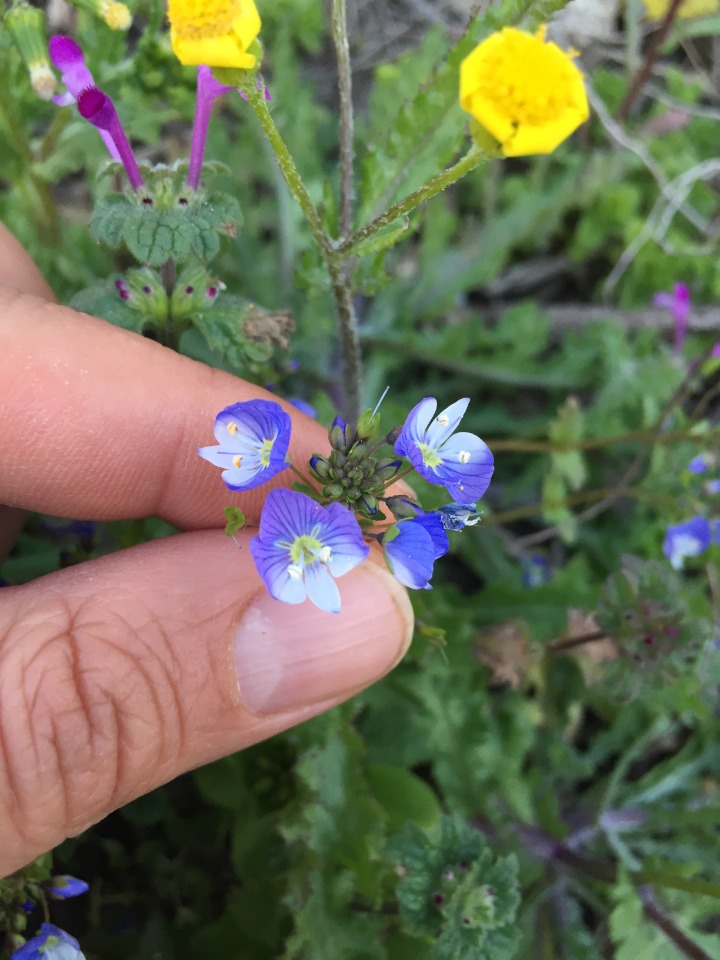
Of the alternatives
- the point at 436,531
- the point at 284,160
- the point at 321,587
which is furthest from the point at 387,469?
the point at 284,160

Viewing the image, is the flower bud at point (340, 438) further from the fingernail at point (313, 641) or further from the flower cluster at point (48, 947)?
the flower cluster at point (48, 947)

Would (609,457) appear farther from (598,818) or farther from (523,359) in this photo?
(598,818)

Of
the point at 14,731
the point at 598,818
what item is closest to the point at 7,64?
the point at 14,731

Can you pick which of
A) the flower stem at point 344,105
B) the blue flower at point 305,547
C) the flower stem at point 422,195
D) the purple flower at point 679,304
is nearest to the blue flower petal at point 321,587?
the blue flower at point 305,547

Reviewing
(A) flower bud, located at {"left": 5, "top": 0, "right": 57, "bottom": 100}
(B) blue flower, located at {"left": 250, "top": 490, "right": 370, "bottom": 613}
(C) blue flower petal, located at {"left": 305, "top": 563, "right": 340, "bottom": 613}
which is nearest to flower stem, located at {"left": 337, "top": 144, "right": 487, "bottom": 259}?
(B) blue flower, located at {"left": 250, "top": 490, "right": 370, "bottom": 613}

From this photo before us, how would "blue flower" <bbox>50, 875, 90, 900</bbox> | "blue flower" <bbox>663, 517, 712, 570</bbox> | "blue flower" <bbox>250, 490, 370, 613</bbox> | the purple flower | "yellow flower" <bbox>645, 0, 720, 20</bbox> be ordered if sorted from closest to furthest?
"blue flower" <bbox>250, 490, 370, 613</bbox> → "blue flower" <bbox>50, 875, 90, 900</bbox> → "blue flower" <bbox>663, 517, 712, 570</bbox> → the purple flower → "yellow flower" <bbox>645, 0, 720, 20</bbox>

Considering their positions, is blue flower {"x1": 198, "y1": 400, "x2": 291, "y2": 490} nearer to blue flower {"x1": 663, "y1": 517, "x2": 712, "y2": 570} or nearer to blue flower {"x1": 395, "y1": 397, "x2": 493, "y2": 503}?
blue flower {"x1": 395, "y1": 397, "x2": 493, "y2": 503}

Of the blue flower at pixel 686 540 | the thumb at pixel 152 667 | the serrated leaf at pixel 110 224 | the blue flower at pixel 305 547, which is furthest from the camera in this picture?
the blue flower at pixel 686 540
